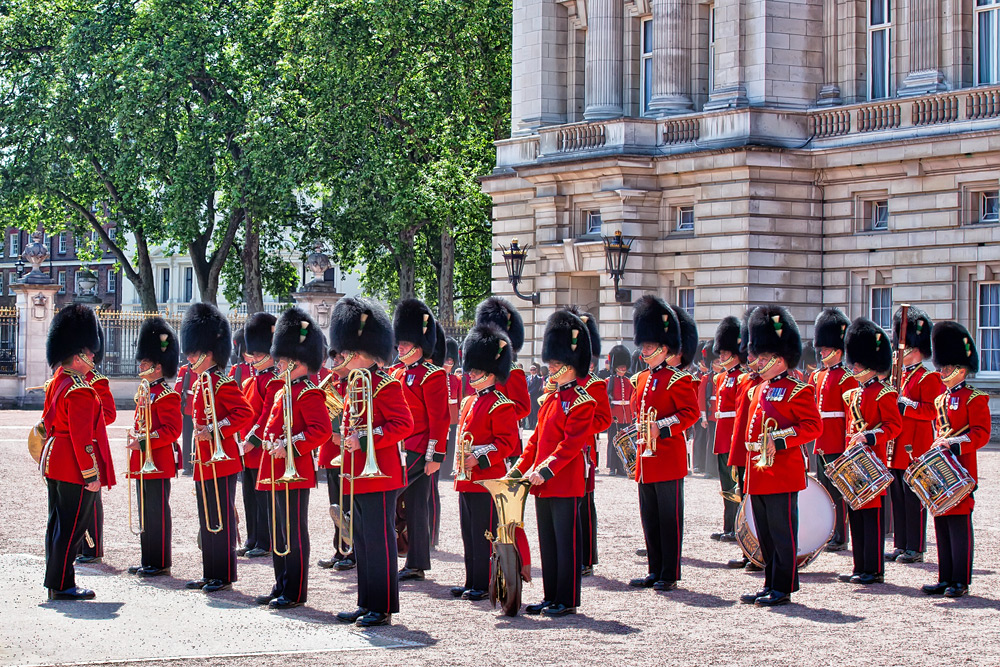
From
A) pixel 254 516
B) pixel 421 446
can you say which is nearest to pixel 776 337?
pixel 421 446

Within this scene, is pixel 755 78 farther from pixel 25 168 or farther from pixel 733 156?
pixel 25 168

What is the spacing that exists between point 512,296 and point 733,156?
6.79 meters

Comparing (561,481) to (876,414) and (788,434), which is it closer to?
(788,434)

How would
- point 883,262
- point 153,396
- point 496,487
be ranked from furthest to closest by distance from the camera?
1. point 883,262
2. point 153,396
3. point 496,487

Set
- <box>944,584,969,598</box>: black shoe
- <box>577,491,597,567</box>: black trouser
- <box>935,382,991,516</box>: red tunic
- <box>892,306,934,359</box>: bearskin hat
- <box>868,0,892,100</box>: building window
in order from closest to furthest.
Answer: <box>944,584,969,598</box>: black shoe → <box>935,382,991,516</box>: red tunic → <box>577,491,597,567</box>: black trouser → <box>892,306,934,359</box>: bearskin hat → <box>868,0,892,100</box>: building window

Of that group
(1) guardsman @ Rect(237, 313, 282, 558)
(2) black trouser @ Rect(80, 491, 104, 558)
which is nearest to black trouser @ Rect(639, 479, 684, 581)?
(1) guardsman @ Rect(237, 313, 282, 558)

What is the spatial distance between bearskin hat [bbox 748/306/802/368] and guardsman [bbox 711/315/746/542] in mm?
1963

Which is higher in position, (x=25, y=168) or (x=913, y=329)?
(x=25, y=168)

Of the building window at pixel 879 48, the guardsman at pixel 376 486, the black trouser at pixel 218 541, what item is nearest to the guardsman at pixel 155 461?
the black trouser at pixel 218 541

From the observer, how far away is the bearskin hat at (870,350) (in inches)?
432

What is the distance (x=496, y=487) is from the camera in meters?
9.14

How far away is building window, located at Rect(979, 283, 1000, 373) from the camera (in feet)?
82.3

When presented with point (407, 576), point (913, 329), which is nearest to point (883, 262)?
point (913, 329)

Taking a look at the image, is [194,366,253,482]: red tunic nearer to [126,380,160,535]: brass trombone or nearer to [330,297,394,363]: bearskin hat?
[126,380,160,535]: brass trombone
